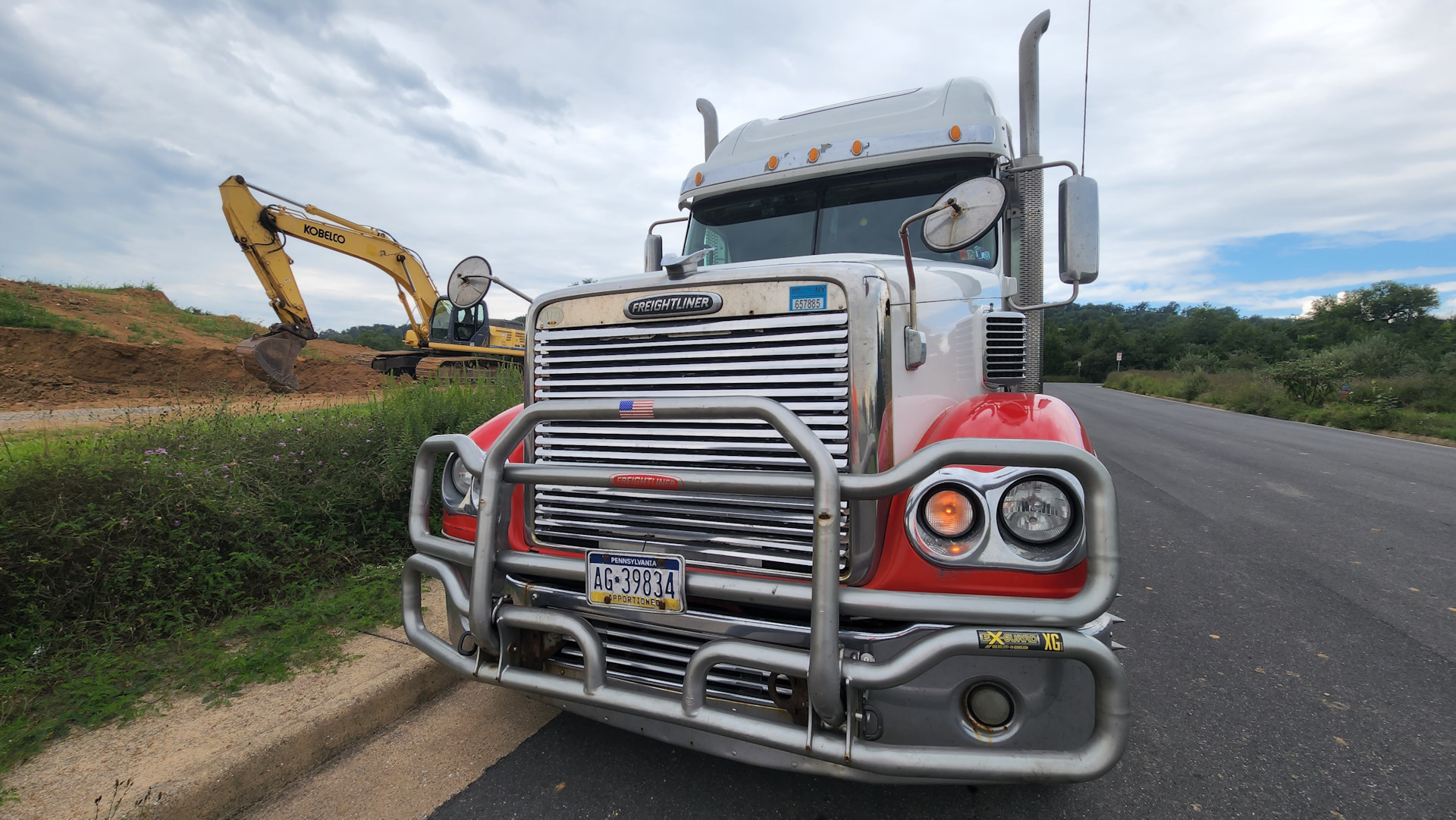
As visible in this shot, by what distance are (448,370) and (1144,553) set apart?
23.9 ft

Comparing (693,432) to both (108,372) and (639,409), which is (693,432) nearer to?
(639,409)

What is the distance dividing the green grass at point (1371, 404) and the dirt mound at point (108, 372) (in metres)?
22.5

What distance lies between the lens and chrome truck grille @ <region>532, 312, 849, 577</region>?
6.84 ft

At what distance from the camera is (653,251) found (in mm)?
4742

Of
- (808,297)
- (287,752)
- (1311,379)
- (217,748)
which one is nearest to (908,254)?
(808,297)

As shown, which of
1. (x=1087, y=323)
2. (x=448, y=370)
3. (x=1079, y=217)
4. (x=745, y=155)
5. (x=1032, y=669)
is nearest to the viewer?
(x=1032, y=669)

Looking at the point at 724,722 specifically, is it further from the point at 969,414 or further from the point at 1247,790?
the point at 1247,790

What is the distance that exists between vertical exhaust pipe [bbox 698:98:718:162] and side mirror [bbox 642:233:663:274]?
3.91 ft

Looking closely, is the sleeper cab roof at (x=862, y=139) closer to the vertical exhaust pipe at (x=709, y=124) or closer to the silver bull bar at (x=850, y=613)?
the vertical exhaust pipe at (x=709, y=124)

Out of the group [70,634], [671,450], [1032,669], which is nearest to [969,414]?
[1032,669]

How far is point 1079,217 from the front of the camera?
3209mm

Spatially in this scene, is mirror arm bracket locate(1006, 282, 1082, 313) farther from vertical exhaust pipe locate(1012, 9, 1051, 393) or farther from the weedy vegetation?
the weedy vegetation

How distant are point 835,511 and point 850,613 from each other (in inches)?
11.6

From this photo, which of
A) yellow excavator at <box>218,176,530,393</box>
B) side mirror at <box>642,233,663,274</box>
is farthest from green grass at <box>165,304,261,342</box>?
side mirror at <box>642,233,663,274</box>
